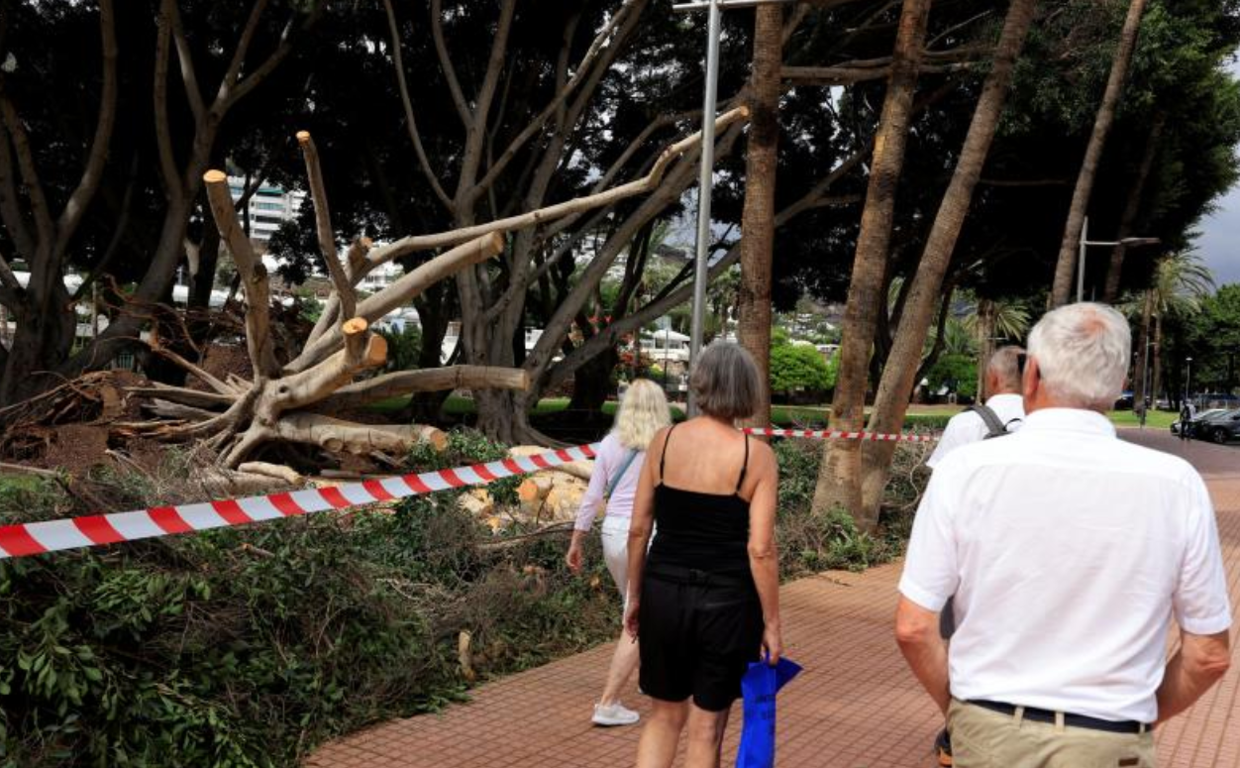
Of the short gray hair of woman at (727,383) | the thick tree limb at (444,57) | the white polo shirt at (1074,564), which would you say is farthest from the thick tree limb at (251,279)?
the white polo shirt at (1074,564)

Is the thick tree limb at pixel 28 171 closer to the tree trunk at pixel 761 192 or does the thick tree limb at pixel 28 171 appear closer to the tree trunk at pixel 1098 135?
the tree trunk at pixel 761 192

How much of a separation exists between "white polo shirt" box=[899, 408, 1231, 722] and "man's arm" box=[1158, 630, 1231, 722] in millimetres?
30

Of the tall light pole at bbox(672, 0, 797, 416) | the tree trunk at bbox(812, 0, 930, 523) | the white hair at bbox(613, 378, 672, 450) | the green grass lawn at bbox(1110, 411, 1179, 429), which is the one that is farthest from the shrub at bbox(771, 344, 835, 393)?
the white hair at bbox(613, 378, 672, 450)

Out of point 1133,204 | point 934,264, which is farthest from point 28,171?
point 1133,204

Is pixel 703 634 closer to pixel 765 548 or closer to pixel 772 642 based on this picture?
pixel 772 642

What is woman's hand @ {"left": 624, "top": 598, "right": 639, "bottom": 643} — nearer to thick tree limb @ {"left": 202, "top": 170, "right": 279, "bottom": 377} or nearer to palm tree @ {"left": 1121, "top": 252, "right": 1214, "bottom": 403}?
thick tree limb @ {"left": 202, "top": 170, "right": 279, "bottom": 377}

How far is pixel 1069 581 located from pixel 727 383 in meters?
1.91

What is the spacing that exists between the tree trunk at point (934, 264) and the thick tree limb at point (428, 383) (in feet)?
12.8

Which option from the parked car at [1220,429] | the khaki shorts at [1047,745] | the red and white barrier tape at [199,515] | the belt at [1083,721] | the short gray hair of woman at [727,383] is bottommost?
the parked car at [1220,429]

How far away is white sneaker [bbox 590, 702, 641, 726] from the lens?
6.02 meters

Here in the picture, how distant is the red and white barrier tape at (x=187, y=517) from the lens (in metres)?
4.72

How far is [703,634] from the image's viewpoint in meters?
4.06

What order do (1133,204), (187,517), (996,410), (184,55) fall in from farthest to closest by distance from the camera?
(1133,204)
(184,55)
(996,410)
(187,517)

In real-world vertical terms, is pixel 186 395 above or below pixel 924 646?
below
